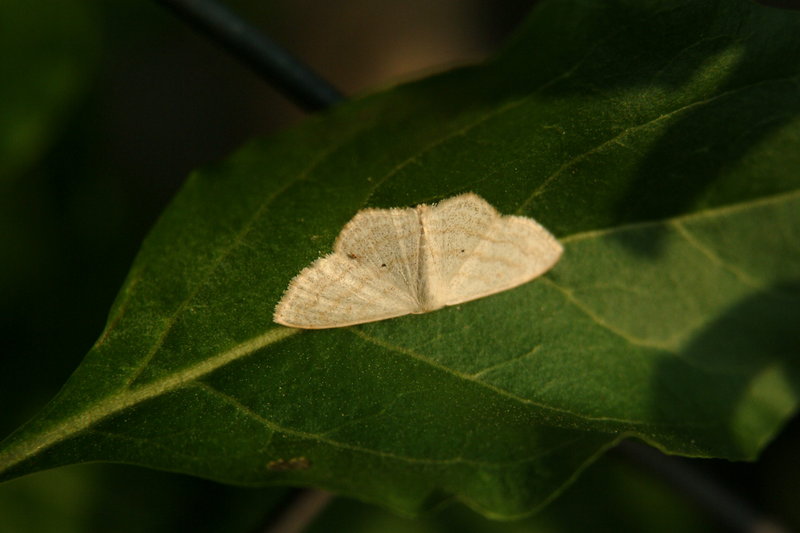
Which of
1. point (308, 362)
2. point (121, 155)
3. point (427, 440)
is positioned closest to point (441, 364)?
point (427, 440)

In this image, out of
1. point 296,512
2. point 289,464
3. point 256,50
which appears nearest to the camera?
point 289,464

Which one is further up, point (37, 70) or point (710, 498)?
point (37, 70)

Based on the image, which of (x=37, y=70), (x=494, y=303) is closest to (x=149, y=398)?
(x=494, y=303)

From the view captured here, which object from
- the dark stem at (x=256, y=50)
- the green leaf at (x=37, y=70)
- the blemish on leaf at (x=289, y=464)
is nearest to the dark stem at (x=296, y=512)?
the blemish on leaf at (x=289, y=464)

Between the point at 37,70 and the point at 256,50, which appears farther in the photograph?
the point at 37,70

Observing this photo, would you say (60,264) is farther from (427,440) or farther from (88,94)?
(427,440)

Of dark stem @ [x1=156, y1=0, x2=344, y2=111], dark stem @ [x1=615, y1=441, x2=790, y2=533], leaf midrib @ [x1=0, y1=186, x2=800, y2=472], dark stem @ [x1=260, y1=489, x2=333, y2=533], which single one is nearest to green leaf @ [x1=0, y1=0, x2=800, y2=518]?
leaf midrib @ [x1=0, y1=186, x2=800, y2=472]

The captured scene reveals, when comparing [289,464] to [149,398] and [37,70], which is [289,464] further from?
[37,70]
